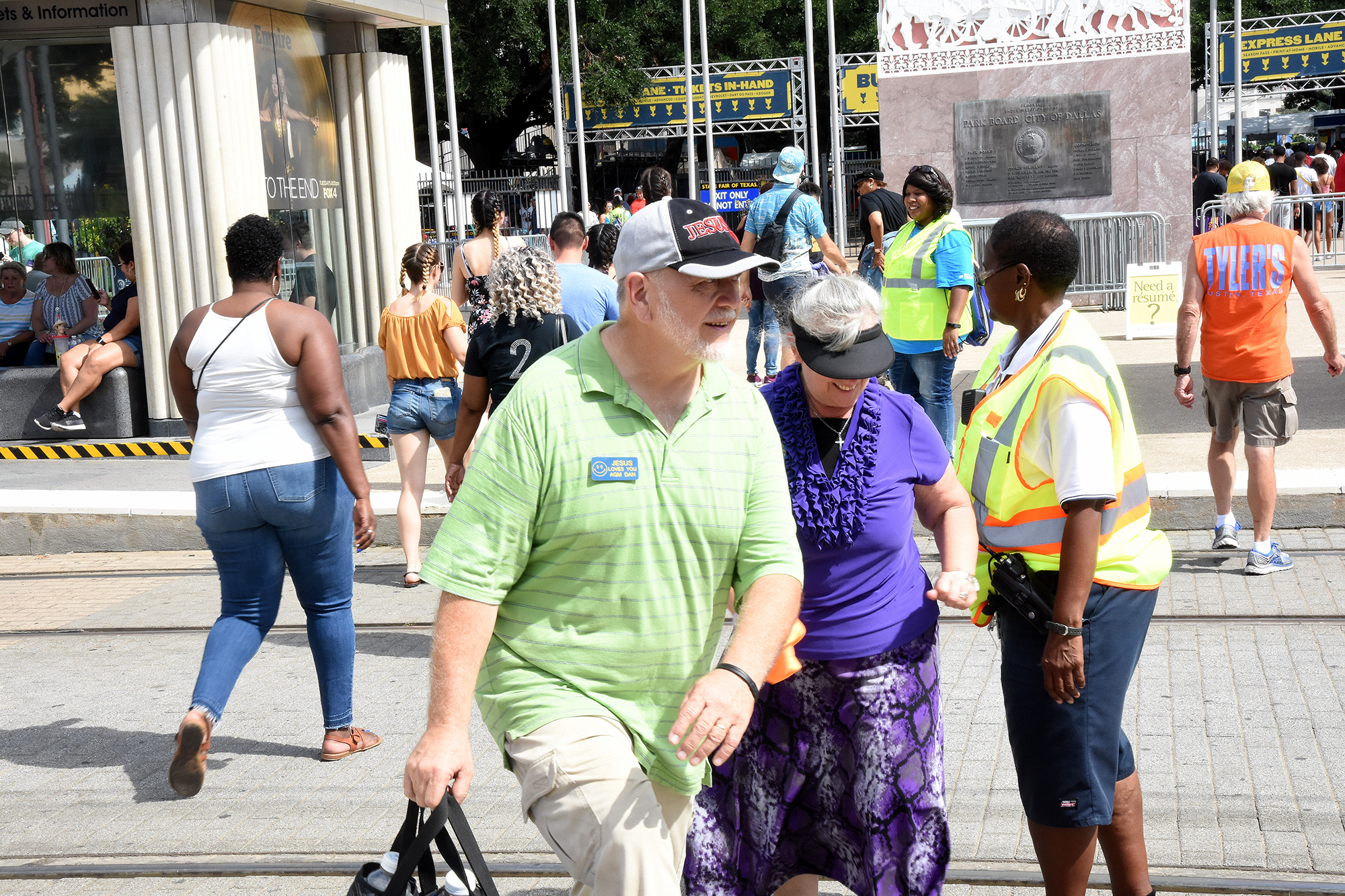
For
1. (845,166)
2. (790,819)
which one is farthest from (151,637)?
(845,166)

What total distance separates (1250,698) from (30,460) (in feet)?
30.9

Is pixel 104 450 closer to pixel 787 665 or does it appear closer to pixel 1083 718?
pixel 787 665

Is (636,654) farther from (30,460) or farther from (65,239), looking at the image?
(65,239)

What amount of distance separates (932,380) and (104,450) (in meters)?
6.67

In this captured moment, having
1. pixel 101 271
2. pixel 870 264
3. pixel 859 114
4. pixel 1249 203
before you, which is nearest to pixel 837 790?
pixel 1249 203

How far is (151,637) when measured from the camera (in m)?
6.66

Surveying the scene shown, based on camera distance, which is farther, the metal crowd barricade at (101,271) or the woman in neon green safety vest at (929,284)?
the metal crowd barricade at (101,271)

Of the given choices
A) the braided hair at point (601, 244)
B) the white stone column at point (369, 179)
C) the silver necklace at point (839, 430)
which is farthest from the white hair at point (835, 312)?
the white stone column at point (369, 179)

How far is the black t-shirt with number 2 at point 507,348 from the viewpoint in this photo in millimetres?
5703

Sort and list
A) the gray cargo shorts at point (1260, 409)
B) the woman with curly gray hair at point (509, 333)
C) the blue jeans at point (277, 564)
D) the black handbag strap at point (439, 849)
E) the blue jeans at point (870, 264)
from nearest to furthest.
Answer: the black handbag strap at point (439, 849)
the blue jeans at point (277, 564)
the woman with curly gray hair at point (509, 333)
the gray cargo shorts at point (1260, 409)
the blue jeans at point (870, 264)

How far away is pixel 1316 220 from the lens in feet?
68.4

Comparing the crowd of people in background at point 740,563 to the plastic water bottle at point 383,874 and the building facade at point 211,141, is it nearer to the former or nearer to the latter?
the plastic water bottle at point 383,874

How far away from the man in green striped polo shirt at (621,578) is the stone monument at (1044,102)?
52.3 ft

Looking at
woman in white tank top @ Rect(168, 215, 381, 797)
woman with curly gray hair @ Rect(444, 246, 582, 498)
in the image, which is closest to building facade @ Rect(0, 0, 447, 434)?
woman with curly gray hair @ Rect(444, 246, 582, 498)
